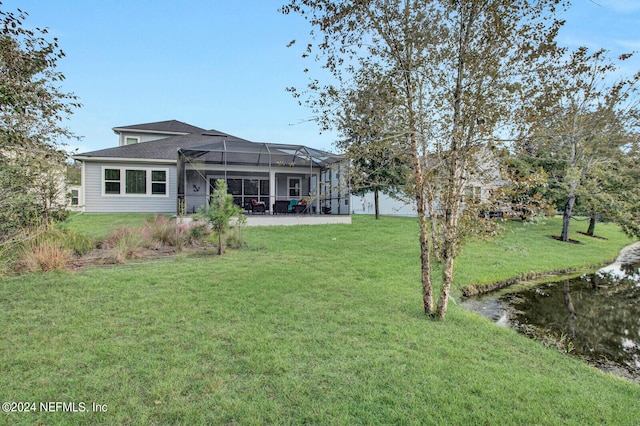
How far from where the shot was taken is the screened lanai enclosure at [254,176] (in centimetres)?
1444

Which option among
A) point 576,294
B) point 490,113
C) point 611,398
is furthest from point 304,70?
point 576,294

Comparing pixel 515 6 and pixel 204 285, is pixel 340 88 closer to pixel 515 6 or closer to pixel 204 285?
pixel 515 6

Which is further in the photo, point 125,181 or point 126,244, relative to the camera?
point 125,181

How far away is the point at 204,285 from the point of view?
18.7 ft

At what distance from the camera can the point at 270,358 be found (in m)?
3.26

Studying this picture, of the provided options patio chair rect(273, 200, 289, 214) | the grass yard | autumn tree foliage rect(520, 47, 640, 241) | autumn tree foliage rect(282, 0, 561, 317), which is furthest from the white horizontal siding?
autumn tree foliage rect(520, 47, 640, 241)

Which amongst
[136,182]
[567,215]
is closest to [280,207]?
[136,182]

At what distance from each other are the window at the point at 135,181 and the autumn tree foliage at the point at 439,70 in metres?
14.5

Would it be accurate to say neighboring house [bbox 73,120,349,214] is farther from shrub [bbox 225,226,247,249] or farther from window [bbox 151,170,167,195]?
shrub [bbox 225,226,247,249]

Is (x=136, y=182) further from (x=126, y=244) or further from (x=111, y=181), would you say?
(x=126, y=244)

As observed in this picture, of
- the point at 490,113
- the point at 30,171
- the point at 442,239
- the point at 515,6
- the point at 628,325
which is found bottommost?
the point at 628,325

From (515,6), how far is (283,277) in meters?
5.41

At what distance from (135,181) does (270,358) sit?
16.3 m

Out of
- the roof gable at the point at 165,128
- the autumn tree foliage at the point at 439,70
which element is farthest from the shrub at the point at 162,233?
the roof gable at the point at 165,128
